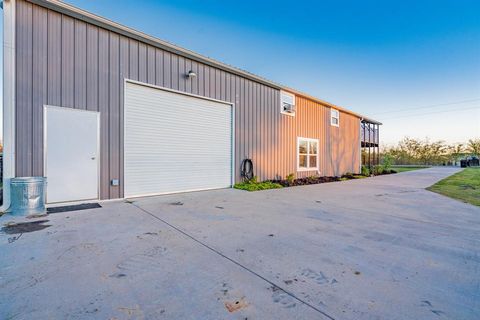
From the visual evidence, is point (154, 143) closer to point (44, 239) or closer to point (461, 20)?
point (44, 239)

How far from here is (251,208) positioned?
14.1ft

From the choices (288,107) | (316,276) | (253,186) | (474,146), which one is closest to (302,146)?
(288,107)

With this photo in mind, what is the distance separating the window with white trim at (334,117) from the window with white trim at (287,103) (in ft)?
11.9

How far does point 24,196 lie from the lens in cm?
352

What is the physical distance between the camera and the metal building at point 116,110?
3932 mm

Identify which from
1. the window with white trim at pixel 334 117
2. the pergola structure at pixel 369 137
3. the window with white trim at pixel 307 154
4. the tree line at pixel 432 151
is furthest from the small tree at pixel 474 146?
the window with white trim at pixel 307 154

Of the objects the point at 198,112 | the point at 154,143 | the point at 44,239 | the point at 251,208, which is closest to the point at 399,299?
the point at 251,208

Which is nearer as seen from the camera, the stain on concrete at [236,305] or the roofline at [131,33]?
the stain on concrete at [236,305]

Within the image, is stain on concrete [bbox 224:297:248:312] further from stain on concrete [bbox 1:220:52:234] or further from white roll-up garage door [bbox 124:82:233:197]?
white roll-up garage door [bbox 124:82:233:197]

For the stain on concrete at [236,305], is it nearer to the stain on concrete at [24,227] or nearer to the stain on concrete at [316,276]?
the stain on concrete at [316,276]

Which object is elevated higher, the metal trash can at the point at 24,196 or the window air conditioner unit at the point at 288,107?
the window air conditioner unit at the point at 288,107

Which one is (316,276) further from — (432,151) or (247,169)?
(432,151)

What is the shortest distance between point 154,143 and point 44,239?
3.36m

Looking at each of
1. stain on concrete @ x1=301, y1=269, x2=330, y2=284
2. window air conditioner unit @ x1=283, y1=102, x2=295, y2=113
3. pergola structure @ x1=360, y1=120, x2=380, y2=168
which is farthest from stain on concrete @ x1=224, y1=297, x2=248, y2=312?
pergola structure @ x1=360, y1=120, x2=380, y2=168
